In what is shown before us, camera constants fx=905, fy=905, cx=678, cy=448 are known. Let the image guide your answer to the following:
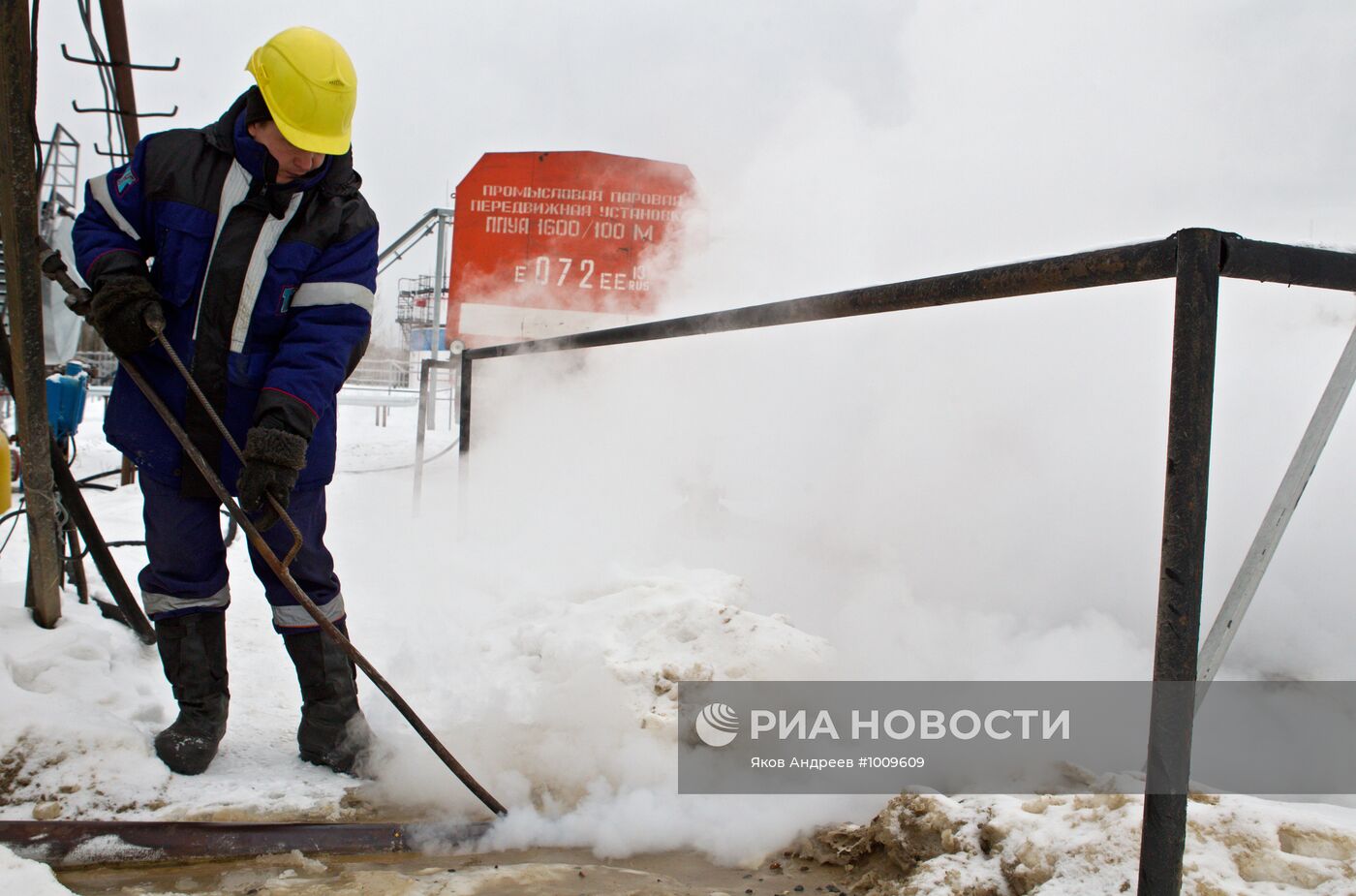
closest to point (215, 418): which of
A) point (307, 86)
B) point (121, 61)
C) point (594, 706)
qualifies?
point (307, 86)

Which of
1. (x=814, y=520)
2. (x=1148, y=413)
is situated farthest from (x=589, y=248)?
(x=1148, y=413)

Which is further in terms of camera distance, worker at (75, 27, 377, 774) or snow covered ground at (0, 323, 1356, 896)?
worker at (75, 27, 377, 774)

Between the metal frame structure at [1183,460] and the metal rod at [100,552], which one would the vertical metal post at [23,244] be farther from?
the metal frame structure at [1183,460]

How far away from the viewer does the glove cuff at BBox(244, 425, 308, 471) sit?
1803mm

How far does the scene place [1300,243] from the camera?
44.5 inches

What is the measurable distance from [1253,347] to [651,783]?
2.59 m

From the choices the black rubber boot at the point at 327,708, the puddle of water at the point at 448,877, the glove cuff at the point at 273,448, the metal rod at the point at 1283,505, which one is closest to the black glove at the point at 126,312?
the glove cuff at the point at 273,448

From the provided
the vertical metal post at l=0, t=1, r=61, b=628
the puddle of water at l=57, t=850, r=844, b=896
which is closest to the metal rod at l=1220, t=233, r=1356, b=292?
the puddle of water at l=57, t=850, r=844, b=896

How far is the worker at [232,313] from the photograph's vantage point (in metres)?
1.85

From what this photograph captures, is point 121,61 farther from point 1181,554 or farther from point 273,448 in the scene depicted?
point 1181,554

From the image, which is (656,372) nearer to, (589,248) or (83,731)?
(589,248)

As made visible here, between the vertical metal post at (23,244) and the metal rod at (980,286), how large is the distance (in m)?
1.65

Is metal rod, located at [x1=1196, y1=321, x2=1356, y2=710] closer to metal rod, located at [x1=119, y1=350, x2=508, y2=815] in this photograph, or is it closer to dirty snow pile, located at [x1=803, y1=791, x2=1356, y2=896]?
dirty snow pile, located at [x1=803, y1=791, x2=1356, y2=896]

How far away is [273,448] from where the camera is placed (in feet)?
5.93
